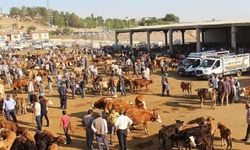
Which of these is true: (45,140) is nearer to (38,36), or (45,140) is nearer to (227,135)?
(227,135)

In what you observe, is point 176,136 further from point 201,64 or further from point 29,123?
point 201,64

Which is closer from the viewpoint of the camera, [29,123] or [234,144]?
[234,144]

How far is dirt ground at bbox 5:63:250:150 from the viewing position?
56.7ft

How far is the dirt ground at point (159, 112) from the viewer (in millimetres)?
17281

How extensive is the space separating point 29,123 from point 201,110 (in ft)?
28.5

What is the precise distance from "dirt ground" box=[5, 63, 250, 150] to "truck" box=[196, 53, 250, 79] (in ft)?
3.09

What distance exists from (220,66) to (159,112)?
37.2 ft

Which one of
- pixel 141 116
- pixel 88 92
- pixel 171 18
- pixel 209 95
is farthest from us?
pixel 171 18

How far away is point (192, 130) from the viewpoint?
582 inches

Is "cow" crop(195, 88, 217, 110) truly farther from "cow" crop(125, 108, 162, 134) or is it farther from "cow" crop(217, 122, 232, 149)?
"cow" crop(217, 122, 232, 149)

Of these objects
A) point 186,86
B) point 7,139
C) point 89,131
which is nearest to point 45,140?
point 7,139

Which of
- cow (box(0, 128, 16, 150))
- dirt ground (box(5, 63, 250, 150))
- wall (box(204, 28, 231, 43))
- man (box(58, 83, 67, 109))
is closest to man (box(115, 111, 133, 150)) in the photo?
dirt ground (box(5, 63, 250, 150))

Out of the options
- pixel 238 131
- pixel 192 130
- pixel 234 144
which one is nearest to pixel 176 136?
pixel 192 130

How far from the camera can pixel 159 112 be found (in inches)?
904
